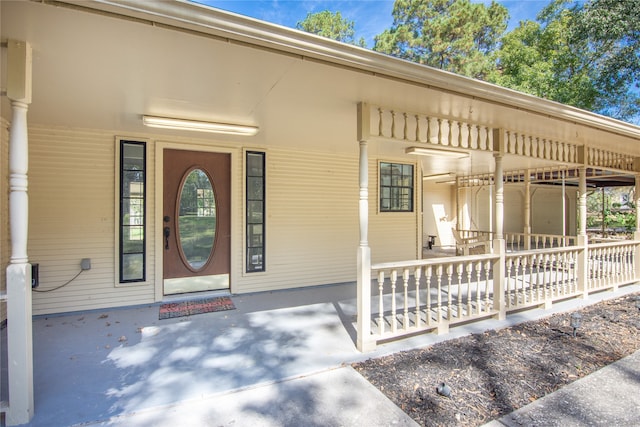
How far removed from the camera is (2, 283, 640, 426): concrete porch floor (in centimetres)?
218

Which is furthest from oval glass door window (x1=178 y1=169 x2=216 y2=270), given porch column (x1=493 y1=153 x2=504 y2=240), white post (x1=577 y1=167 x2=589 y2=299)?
white post (x1=577 y1=167 x2=589 y2=299)

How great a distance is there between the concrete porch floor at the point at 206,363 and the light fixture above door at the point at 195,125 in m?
2.27

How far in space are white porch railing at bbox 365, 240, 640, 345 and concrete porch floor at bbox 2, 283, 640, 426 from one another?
162mm

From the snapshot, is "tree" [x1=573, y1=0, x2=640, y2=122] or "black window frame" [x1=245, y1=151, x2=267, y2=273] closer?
"black window frame" [x1=245, y1=151, x2=267, y2=273]

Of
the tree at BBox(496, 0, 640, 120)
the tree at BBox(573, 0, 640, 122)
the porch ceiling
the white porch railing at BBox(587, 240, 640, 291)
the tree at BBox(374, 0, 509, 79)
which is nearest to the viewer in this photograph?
the porch ceiling

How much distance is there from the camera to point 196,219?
15.7 feet

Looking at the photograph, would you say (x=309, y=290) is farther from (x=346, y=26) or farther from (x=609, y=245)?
(x=346, y=26)

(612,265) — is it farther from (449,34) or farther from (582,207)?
(449,34)

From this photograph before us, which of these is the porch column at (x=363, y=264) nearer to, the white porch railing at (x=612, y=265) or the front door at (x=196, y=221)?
the front door at (x=196, y=221)

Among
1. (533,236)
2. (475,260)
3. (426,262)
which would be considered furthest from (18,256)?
(533,236)

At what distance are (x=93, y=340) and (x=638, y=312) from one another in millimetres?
6663

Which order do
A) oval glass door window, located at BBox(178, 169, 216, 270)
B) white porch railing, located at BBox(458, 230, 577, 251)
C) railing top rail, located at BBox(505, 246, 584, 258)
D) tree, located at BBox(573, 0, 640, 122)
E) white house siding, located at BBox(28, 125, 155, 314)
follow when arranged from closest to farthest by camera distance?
white house siding, located at BBox(28, 125, 155, 314) → railing top rail, located at BBox(505, 246, 584, 258) → oval glass door window, located at BBox(178, 169, 216, 270) → white porch railing, located at BBox(458, 230, 577, 251) → tree, located at BBox(573, 0, 640, 122)

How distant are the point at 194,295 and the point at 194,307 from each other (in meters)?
0.48

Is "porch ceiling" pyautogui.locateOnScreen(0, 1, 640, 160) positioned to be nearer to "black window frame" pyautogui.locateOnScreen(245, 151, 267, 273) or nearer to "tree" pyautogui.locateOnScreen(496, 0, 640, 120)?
"black window frame" pyautogui.locateOnScreen(245, 151, 267, 273)
